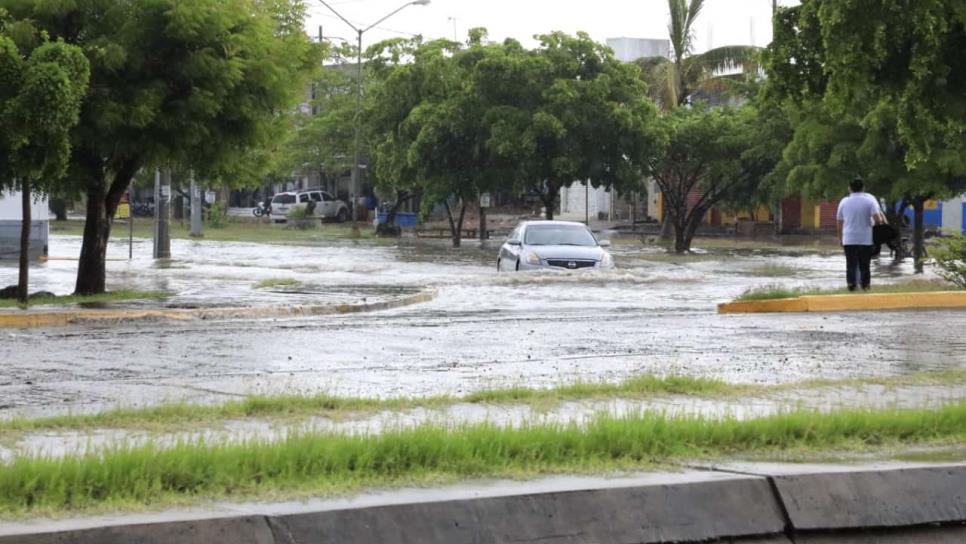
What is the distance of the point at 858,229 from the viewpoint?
2053cm

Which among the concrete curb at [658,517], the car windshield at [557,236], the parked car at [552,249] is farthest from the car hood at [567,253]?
the concrete curb at [658,517]

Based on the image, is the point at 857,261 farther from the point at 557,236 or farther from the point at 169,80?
the point at 169,80

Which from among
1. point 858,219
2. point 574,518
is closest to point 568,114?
point 858,219

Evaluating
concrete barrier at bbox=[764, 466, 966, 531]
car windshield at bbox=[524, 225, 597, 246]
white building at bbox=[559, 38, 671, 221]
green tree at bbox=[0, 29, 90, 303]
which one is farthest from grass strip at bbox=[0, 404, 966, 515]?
white building at bbox=[559, 38, 671, 221]

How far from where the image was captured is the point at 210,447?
679 cm

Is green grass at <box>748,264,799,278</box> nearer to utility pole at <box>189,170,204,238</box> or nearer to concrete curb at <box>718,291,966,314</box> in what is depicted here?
concrete curb at <box>718,291,966,314</box>

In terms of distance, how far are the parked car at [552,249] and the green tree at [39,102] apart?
11.4 m

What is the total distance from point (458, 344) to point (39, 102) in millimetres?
7366

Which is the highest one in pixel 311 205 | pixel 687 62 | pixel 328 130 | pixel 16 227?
pixel 687 62

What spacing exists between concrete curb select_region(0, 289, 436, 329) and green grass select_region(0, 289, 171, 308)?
125 centimetres

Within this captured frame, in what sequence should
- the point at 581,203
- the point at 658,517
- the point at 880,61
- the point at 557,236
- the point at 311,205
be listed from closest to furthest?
the point at 658,517 < the point at 880,61 < the point at 557,236 < the point at 311,205 < the point at 581,203

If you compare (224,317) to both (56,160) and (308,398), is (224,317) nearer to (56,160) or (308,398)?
(56,160)

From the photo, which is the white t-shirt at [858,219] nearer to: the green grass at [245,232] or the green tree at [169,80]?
the green tree at [169,80]

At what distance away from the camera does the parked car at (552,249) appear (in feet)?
92.7
